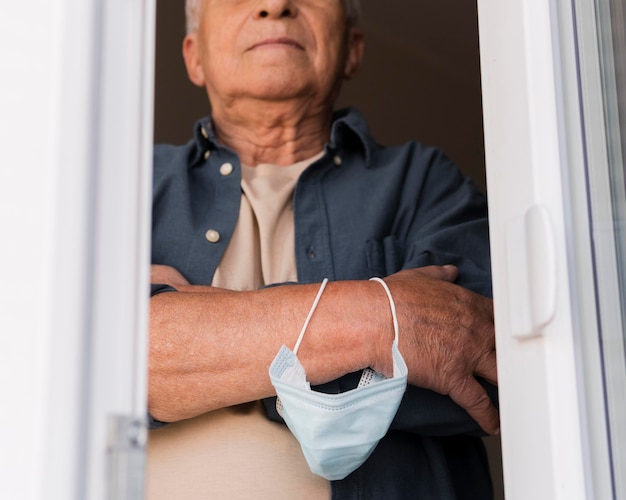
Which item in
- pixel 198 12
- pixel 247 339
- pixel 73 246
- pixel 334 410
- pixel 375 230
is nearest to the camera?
pixel 73 246

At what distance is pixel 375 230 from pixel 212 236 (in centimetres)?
27

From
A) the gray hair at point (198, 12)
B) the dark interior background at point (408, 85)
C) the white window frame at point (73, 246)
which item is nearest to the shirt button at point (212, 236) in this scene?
the gray hair at point (198, 12)

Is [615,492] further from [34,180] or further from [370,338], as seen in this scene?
[34,180]

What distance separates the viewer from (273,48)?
184cm

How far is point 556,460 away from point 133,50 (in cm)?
51

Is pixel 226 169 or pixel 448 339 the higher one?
pixel 226 169

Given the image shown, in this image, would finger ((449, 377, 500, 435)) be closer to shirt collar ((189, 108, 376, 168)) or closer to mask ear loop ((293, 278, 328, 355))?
mask ear loop ((293, 278, 328, 355))

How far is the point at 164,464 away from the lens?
4.54ft

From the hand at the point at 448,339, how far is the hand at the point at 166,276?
1.10ft

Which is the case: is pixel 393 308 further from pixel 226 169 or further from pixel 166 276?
pixel 226 169

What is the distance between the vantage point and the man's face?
183 centimetres

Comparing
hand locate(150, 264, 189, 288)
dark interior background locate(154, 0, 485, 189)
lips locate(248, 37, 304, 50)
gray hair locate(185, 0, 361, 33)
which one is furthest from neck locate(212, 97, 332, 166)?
dark interior background locate(154, 0, 485, 189)

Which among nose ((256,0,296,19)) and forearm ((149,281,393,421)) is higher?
nose ((256,0,296,19))

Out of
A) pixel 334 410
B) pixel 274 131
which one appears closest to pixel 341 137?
pixel 274 131
